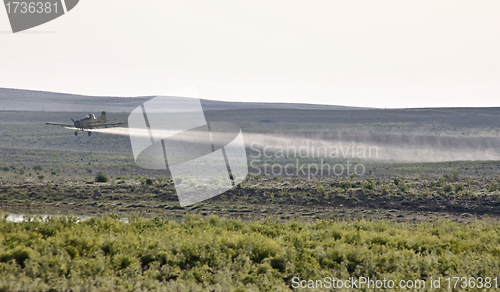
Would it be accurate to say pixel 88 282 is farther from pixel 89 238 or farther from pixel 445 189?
pixel 445 189

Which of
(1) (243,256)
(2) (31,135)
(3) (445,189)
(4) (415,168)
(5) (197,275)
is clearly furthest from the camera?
(2) (31,135)

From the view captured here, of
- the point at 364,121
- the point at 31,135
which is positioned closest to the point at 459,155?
the point at 364,121

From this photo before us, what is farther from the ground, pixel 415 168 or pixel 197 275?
pixel 197 275

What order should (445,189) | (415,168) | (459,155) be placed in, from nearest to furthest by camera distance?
(445,189) < (415,168) < (459,155)

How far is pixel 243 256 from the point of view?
1112 cm

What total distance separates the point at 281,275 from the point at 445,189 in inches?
875

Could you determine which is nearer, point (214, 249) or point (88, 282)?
point (88, 282)

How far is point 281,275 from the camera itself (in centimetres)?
1059

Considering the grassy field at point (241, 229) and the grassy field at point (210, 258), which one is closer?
the grassy field at point (210, 258)

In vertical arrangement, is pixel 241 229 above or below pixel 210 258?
below

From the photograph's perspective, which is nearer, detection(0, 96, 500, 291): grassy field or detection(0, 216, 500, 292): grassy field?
detection(0, 216, 500, 292): grassy field

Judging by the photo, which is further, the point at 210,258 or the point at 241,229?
the point at 241,229

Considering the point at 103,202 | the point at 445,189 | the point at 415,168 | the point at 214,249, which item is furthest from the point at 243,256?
the point at 415,168

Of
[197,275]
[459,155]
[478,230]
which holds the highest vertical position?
[197,275]
